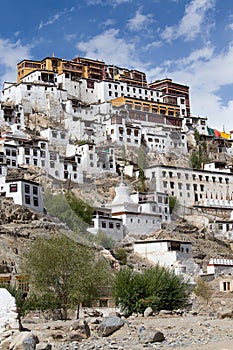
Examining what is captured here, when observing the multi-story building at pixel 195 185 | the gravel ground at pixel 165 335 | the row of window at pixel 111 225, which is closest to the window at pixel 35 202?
the row of window at pixel 111 225

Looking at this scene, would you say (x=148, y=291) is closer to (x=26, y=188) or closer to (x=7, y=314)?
(x=7, y=314)

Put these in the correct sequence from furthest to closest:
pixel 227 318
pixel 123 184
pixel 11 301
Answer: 1. pixel 123 184
2. pixel 227 318
3. pixel 11 301

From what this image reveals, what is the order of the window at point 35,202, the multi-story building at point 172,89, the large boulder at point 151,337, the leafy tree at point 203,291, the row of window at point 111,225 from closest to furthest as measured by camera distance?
the large boulder at point 151,337, the leafy tree at point 203,291, the window at point 35,202, the row of window at point 111,225, the multi-story building at point 172,89

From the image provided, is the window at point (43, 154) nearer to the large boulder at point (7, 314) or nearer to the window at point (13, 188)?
the window at point (13, 188)

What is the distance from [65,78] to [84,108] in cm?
621

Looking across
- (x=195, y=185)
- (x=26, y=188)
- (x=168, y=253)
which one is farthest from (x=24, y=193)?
(x=195, y=185)

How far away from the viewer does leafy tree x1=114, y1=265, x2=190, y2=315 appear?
34781mm

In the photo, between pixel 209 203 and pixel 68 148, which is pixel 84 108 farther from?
pixel 209 203

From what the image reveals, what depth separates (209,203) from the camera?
75.1 metres

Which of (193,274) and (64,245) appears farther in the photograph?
(193,274)

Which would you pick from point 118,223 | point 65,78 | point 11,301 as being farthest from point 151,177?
point 11,301

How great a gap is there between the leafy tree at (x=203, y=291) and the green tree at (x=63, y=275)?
40.1 ft

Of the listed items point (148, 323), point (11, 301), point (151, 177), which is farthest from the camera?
point (151, 177)

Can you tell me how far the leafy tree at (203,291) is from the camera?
148 ft
